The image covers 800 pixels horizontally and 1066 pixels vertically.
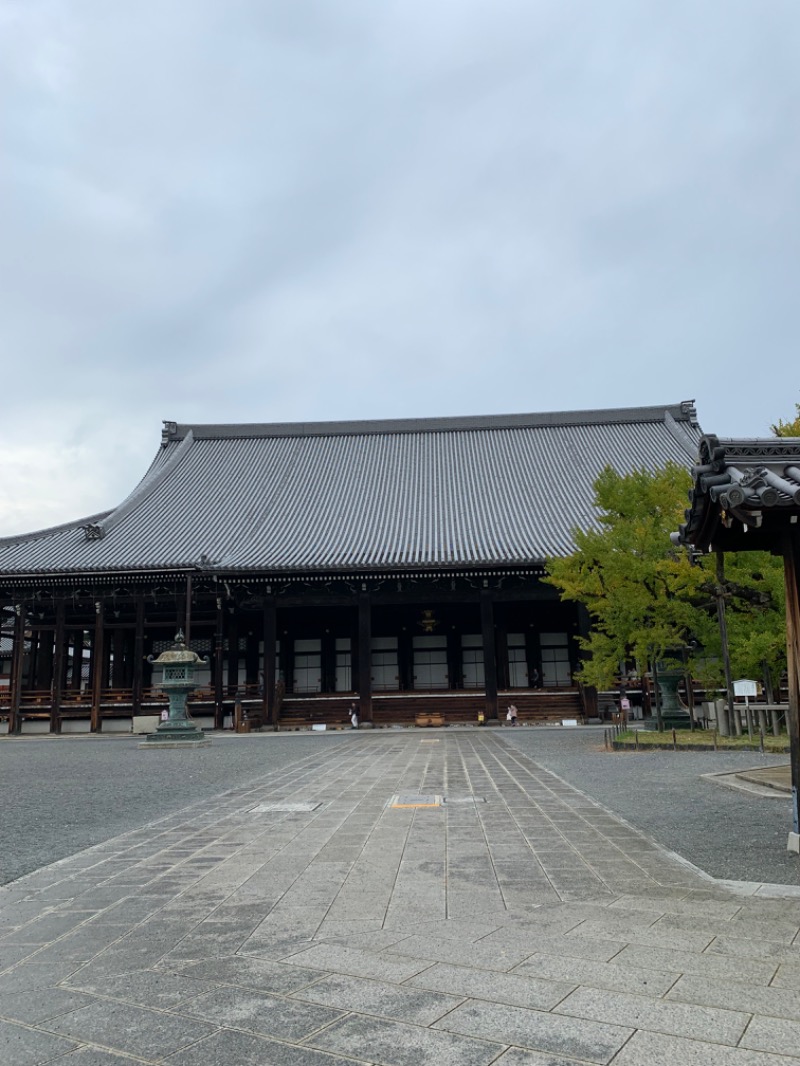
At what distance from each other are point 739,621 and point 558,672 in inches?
577

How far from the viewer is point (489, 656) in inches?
1014

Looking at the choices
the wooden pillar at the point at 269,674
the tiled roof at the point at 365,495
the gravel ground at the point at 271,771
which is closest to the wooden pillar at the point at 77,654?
the tiled roof at the point at 365,495

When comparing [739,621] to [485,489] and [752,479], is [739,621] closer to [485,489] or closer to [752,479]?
[752,479]

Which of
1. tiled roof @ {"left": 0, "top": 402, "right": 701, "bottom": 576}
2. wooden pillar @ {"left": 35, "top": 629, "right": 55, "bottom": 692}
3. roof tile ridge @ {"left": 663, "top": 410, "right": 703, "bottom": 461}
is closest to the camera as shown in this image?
tiled roof @ {"left": 0, "top": 402, "right": 701, "bottom": 576}

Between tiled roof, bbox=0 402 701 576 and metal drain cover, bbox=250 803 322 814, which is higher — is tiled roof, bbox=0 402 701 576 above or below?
above

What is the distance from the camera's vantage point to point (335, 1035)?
9.39ft

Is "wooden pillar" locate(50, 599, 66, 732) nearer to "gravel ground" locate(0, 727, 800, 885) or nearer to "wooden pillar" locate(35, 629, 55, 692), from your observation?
"wooden pillar" locate(35, 629, 55, 692)

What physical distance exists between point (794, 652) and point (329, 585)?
70.0 feet

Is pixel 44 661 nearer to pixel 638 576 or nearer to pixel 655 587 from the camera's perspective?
pixel 638 576

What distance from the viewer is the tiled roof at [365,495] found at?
2619cm

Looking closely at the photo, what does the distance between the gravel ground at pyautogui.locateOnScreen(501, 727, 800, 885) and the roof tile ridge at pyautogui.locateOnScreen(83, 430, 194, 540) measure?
19.9 m

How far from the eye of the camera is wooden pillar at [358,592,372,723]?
2583 cm

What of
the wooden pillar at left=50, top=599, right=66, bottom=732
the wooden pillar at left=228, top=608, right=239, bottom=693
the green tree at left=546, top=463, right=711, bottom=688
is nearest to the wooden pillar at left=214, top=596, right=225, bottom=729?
the wooden pillar at left=228, top=608, right=239, bottom=693

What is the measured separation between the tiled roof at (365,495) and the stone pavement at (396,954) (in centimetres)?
1895
